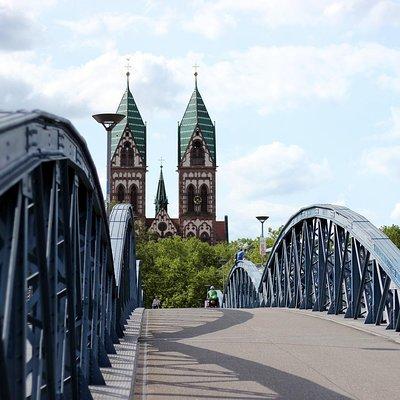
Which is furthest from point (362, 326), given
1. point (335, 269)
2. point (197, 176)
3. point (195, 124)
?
point (195, 124)

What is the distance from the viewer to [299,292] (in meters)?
33.6

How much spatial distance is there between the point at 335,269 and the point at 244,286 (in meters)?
27.1

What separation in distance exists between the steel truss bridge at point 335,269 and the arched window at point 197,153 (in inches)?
4220

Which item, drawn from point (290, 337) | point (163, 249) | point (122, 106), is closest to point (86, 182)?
point (290, 337)

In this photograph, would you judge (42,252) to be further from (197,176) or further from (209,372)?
(197,176)

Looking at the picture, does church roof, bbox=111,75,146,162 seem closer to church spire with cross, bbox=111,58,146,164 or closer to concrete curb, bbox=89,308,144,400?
church spire with cross, bbox=111,58,146,164

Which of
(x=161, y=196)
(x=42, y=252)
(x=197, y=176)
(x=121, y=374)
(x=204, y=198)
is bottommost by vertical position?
(x=121, y=374)

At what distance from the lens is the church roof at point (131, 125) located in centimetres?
15438

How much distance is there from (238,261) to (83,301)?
4435 cm

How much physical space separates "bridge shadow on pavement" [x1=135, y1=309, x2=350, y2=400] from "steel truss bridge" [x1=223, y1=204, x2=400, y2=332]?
309 cm

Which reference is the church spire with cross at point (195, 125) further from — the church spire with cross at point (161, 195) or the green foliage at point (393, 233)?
the green foliage at point (393, 233)

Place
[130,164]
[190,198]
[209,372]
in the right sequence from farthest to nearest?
[130,164] → [190,198] → [209,372]

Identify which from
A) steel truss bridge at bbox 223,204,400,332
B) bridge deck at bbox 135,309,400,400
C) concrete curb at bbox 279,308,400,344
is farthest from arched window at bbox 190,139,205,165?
bridge deck at bbox 135,309,400,400

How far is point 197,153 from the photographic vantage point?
151500 mm
